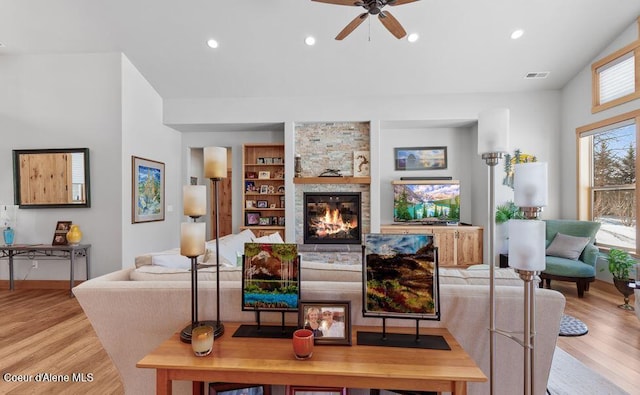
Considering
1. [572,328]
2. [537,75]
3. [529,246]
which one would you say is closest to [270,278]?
[529,246]

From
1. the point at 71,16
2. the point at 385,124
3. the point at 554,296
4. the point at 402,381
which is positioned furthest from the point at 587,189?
the point at 71,16

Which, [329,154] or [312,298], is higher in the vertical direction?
[329,154]

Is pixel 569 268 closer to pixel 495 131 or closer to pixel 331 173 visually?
pixel 495 131

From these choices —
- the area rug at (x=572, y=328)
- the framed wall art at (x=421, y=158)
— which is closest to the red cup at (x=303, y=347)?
the area rug at (x=572, y=328)

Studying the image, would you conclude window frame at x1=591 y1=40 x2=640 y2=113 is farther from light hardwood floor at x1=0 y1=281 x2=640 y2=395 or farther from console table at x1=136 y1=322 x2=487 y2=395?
console table at x1=136 y1=322 x2=487 y2=395

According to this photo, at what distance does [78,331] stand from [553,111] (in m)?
7.25

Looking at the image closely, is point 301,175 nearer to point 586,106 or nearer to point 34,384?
point 34,384

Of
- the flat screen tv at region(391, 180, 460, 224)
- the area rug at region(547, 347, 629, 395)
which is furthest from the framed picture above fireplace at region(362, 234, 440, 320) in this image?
the flat screen tv at region(391, 180, 460, 224)

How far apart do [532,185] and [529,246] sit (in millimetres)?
277

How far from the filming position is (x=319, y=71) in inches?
186

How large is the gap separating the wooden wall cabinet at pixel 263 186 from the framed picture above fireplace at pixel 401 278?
14.2ft

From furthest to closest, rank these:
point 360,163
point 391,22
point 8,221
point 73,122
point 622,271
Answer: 1. point 360,163
2. point 73,122
3. point 8,221
4. point 622,271
5. point 391,22

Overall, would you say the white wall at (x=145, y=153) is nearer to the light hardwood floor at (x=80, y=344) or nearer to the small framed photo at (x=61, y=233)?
the small framed photo at (x=61, y=233)

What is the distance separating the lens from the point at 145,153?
190 inches
